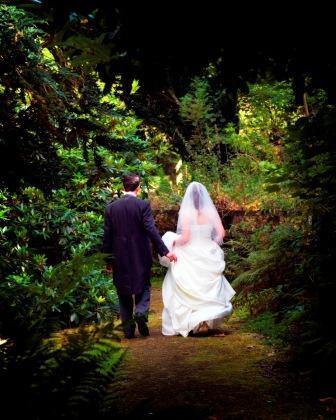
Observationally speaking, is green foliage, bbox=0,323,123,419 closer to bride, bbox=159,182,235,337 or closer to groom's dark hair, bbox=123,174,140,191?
bride, bbox=159,182,235,337

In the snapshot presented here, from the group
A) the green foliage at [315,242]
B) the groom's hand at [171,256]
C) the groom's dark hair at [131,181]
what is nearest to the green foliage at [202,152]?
the groom's hand at [171,256]

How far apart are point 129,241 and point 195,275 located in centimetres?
108

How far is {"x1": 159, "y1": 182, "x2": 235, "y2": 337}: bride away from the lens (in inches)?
281

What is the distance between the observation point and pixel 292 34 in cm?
254

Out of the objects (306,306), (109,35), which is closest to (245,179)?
(306,306)

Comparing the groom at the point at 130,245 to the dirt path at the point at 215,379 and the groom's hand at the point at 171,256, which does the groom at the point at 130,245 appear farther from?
the dirt path at the point at 215,379

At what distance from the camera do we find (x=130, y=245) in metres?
7.20

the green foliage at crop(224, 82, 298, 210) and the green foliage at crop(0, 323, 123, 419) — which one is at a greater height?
the green foliage at crop(224, 82, 298, 210)

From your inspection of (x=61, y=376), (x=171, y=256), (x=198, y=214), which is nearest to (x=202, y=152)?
(x=198, y=214)

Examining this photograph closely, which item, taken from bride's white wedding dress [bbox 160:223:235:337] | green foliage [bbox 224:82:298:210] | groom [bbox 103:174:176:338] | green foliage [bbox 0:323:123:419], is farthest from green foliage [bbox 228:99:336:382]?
green foliage [bbox 224:82:298:210]

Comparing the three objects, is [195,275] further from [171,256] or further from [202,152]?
[202,152]

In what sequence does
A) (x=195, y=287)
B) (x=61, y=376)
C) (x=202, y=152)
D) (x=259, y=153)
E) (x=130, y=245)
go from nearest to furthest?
1. (x=61, y=376)
2. (x=130, y=245)
3. (x=195, y=287)
4. (x=202, y=152)
5. (x=259, y=153)

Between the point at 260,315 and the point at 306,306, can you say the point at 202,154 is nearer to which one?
the point at 260,315

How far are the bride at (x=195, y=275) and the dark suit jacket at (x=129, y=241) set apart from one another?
467 millimetres
